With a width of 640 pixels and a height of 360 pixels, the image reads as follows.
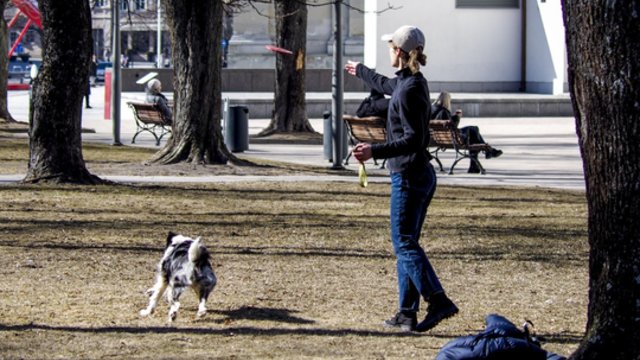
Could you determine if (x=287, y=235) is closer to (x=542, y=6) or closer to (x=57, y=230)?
(x=57, y=230)

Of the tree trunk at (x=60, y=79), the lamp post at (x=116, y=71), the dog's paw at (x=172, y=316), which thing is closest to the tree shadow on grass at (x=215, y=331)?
the dog's paw at (x=172, y=316)

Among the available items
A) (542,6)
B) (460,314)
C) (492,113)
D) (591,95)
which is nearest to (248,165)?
(460,314)

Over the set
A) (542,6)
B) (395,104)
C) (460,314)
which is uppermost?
(542,6)

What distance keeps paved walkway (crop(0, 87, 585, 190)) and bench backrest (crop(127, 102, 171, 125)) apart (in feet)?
1.64

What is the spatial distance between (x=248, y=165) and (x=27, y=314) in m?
10.5

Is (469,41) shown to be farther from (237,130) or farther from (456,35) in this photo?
(237,130)

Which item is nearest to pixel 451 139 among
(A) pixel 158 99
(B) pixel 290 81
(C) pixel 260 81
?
(A) pixel 158 99

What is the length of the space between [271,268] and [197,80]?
26.8 feet

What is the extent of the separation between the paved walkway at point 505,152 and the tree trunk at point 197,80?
1141mm

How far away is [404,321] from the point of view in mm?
7594

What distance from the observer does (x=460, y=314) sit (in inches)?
326

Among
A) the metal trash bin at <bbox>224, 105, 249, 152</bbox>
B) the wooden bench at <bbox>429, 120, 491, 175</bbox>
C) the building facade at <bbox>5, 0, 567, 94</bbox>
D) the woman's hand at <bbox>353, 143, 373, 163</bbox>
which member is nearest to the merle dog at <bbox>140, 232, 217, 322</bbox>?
the woman's hand at <bbox>353, 143, 373, 163</bbox>

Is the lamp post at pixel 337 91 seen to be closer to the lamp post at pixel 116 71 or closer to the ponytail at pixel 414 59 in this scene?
the lamp post at pixel 116 71

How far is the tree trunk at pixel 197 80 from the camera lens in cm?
1773
